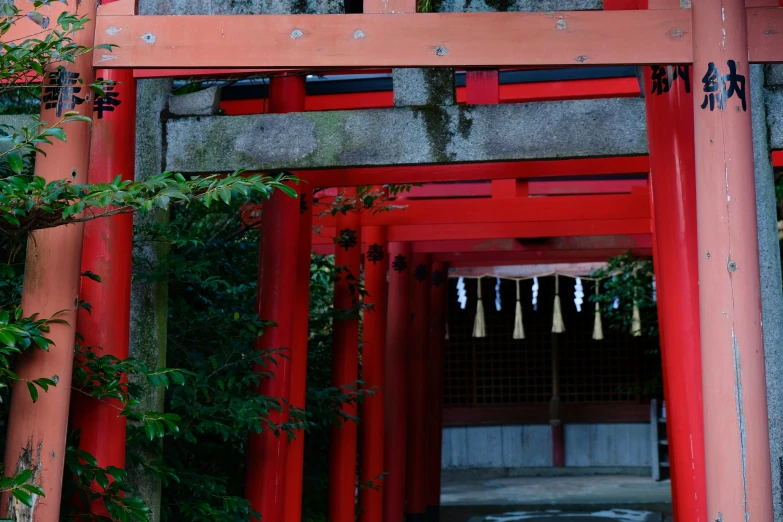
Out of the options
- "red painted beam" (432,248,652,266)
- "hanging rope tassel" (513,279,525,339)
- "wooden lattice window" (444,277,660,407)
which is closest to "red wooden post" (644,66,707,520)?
"red painted beam" (432,248,652,266)

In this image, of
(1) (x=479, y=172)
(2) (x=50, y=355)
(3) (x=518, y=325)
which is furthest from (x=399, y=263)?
(2) (x=50, y=355)

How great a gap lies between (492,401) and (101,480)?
12198mm

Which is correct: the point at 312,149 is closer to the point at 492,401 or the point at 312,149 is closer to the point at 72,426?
the point at 72,426

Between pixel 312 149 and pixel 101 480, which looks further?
pixel 312 149

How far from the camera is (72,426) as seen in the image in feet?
14.1

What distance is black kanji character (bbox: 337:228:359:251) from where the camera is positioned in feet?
27.9

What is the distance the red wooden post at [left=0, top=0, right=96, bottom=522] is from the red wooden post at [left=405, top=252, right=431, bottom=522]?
738 centimetres

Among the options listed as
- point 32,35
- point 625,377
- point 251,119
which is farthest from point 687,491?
point 625,377

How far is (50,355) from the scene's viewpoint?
12.1ft

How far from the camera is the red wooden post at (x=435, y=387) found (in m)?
11.8

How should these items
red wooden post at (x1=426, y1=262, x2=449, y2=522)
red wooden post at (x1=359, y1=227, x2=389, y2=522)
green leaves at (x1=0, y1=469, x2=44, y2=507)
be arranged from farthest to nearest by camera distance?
1. red wooden post at (x1=426, y1=262, x2=449, y2=522)
2. red wooden post at (x1=359, y1=227, x2=389, y2=522)
3. green leaves at (x1=0, y1=469, x2=44, y2=507)

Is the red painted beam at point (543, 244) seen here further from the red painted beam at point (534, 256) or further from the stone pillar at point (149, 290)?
the stone pillar at point (149, 290)

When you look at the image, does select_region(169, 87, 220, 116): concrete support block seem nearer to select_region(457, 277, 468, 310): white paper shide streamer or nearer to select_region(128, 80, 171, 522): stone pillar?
select_region(128, 80, 171, 522): stone pillar

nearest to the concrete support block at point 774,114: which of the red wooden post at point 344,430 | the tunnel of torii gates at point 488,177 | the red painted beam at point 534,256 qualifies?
the tunnel of torii gates at point 488,177
